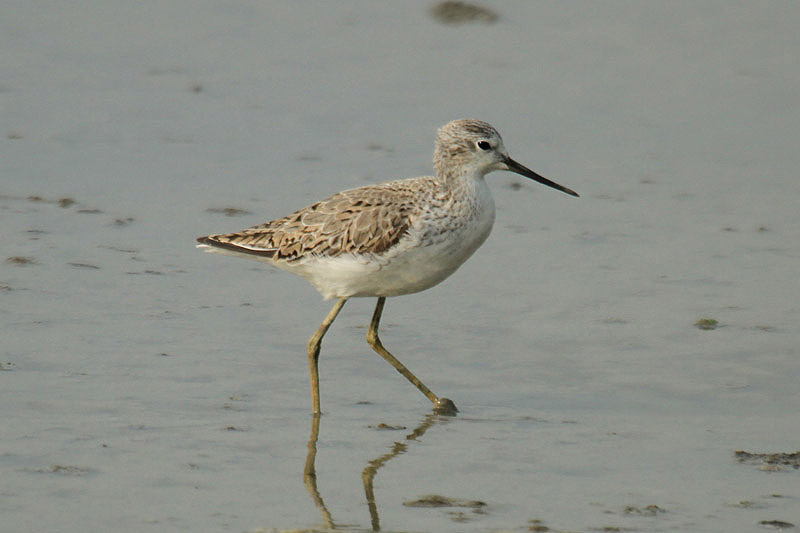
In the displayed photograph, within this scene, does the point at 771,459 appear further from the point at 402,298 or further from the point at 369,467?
the point at 402,298

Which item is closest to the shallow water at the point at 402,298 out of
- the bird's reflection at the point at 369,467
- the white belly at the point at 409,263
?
the bird's reflection at the point at 369,467

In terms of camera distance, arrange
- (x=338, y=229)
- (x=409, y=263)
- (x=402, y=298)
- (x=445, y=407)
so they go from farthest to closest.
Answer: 1. (x=402, y=298)
2. (x=338, y=229)
3. (x=445, y=407)
4. (x=409, y=263)

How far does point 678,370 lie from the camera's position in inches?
354

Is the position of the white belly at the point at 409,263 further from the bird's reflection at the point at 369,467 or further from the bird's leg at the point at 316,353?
the bird's reflection at the point at 369,467

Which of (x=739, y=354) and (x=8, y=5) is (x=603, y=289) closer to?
(x=739, y=354)

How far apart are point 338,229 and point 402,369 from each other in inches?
36.4

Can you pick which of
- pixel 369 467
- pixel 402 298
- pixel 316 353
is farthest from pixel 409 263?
pixel 402 298

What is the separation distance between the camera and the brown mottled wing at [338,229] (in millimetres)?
8312

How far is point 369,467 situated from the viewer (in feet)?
24.8

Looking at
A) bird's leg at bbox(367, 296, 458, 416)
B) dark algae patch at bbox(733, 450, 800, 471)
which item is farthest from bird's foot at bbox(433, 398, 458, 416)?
dark algae patch at bbox(733, 450, 800, 471)

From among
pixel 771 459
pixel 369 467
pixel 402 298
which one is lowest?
pixel 369 467

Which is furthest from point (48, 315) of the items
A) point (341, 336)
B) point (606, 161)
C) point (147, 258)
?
point (606, 161)

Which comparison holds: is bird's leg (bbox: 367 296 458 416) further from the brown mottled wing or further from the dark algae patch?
the dark algae patch

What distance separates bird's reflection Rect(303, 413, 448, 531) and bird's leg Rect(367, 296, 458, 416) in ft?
0.22
